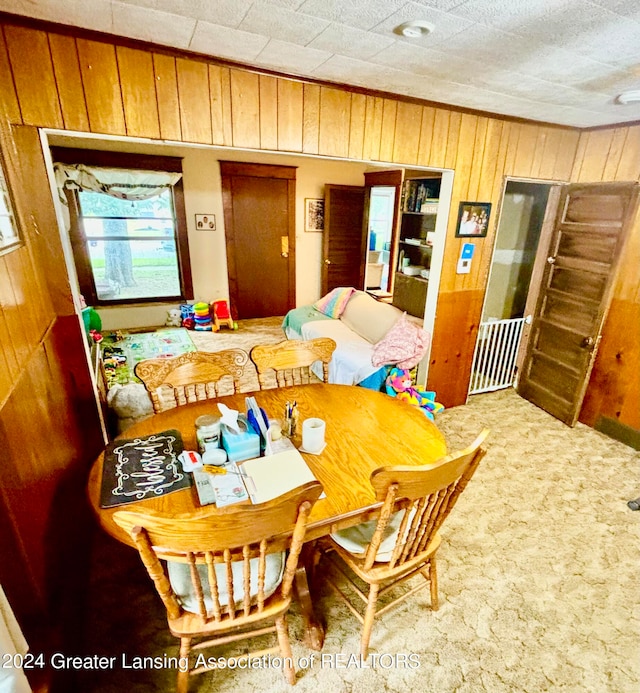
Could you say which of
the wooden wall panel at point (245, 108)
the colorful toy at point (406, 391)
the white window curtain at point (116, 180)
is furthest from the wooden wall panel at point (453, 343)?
the white window curtain at point (116, 180)

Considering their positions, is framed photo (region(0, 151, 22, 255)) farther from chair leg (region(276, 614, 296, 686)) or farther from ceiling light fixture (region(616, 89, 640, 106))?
ceiling light fixture (region(616, 89, 640, 106))

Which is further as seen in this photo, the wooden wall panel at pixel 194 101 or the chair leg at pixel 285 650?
the wooden wall panel at pixel 194 101

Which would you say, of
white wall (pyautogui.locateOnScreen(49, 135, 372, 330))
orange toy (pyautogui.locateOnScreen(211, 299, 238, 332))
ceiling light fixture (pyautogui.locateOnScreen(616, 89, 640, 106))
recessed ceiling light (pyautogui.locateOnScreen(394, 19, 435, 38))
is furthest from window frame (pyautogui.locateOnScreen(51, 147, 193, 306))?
ceiling light fixture (pyautogui.locateOnScreen(616, 89, 640, 106))

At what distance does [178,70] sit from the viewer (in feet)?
6.27

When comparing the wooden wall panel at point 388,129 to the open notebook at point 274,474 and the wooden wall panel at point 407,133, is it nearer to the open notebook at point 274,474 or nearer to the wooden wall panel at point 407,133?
the wooden wall panel at point 407,133

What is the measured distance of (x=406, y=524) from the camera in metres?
1.31

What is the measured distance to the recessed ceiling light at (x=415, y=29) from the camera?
1.51 metres

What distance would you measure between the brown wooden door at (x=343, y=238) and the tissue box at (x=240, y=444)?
16.3 ft

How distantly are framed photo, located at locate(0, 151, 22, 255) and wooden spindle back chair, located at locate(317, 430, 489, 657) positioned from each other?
1.64m

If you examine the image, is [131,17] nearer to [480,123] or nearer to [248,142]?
[248,142]

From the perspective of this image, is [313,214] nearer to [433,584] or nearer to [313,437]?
[313,437]

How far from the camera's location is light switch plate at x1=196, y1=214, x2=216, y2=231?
5.33 m

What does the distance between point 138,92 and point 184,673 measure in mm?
2523

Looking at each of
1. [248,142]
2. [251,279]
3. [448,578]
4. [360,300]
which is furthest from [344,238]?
[448,578]
